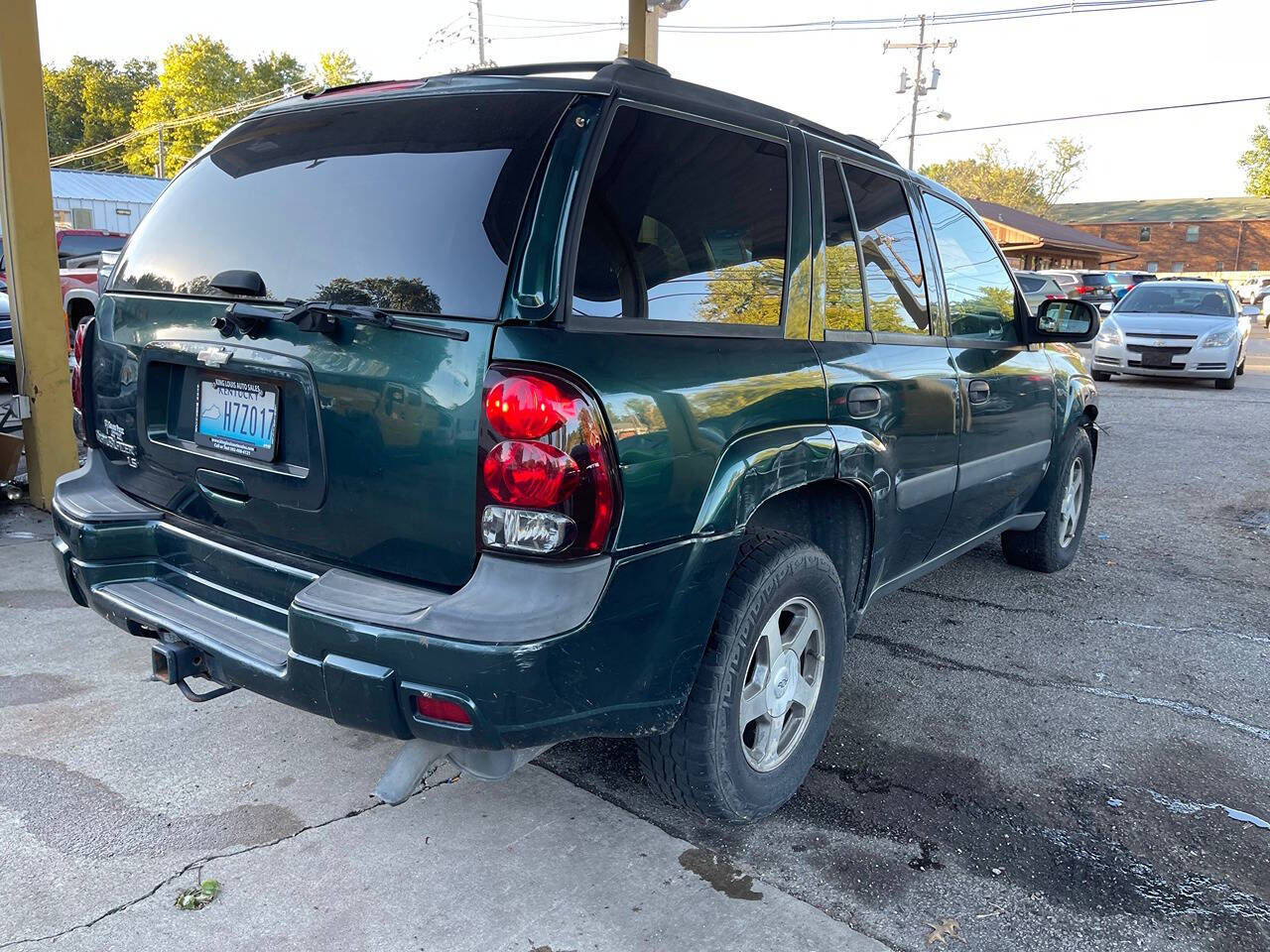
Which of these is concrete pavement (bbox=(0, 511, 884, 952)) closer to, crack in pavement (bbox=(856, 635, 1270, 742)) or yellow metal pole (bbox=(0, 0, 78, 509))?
crack in pavement (bbox=(856, 635, 1270, 742))

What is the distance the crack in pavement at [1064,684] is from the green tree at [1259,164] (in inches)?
2954

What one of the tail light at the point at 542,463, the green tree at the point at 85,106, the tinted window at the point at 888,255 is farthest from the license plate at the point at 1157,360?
the green tree at the point at 85,106

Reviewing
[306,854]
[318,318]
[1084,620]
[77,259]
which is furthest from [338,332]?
[77,259]

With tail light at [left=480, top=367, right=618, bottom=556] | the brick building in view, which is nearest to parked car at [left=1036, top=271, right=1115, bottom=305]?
tail light at [left=480, top=367, right=618, bottom=556]

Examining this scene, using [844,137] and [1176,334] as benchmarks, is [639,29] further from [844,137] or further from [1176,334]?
[1176,334]

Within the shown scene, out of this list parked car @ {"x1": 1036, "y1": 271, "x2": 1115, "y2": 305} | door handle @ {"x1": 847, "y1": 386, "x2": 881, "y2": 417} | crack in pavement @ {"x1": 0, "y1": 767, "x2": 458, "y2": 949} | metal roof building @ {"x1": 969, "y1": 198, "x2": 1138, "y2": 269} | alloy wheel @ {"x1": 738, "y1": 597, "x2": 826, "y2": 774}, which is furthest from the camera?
metal roof building @ {"x1": 969, "y1": 198, "x2": 1138, "y2": 269}

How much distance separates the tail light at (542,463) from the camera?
1.98m

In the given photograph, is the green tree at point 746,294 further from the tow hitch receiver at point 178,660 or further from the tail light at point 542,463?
the tow hitch receiver at point 178,660

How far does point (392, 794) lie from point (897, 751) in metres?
1.71

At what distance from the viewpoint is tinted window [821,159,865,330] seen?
9.59ft

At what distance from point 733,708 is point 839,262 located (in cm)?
140

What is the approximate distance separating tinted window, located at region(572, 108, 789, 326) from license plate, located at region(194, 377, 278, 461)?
0.82 metres

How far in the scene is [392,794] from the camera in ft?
7.28

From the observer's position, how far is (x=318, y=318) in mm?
2166
